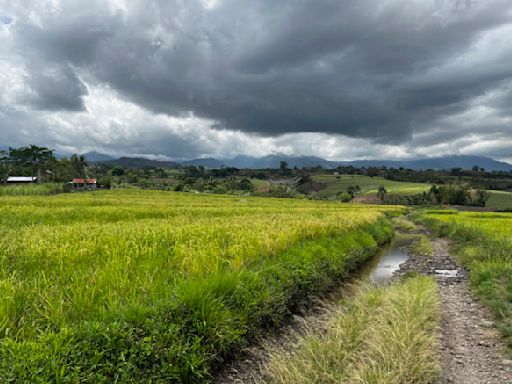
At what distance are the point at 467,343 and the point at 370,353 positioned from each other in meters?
3.10

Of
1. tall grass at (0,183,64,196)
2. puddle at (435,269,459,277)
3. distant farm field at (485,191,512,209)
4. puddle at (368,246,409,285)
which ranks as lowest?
distant farm field at (485,191,512,209)

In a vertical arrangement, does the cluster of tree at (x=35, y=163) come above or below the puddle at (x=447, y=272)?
above

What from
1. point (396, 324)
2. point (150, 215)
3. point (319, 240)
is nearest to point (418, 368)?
point (396, 324)

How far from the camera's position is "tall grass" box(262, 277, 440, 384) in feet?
17.1

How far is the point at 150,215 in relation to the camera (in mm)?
23141

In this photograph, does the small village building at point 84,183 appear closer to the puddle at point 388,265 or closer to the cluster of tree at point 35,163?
the cluster of tree at point 35,163

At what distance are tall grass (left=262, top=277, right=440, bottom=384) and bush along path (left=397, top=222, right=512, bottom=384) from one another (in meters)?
0.38

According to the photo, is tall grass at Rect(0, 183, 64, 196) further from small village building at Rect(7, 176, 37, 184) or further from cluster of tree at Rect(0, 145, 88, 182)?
cluster of tree at Rect(0, 145, 88, 182)

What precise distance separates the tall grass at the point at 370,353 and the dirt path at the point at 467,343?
0.41 meters

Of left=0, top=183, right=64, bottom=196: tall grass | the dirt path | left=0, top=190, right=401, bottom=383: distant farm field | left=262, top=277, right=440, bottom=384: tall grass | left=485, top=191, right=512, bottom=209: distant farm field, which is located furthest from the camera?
left=485, top=191, right=512, bottom=209: distant farm field

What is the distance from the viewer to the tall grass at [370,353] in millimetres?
5215

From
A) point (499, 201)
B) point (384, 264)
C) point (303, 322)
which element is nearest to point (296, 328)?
point (303, 322)

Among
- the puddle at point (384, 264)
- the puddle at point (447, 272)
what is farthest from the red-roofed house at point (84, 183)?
the puddle at point (447, 272)

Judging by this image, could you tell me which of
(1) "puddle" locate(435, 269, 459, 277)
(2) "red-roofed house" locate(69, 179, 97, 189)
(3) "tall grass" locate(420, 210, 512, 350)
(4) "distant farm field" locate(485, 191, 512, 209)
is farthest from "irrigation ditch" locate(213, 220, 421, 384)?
(2) "red-roofed house" locate(69, 179, 97, 189)
